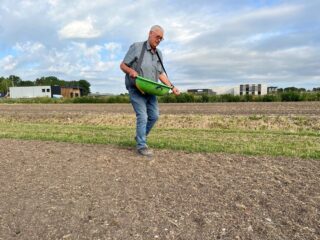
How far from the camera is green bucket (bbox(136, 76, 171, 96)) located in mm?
5508

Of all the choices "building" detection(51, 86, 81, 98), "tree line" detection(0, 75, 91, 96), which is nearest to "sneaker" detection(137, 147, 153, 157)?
"building" detection(51, 86, 81, 98)

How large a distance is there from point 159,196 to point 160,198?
57 mm

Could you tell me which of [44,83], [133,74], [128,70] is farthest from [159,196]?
[44,83]

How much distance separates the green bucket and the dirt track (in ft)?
3.43

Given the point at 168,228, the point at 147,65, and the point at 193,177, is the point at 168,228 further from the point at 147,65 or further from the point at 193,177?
the point at 147,65

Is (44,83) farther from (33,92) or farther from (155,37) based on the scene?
(155,37)

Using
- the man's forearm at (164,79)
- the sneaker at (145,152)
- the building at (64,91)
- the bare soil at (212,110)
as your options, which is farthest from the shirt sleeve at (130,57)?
the building at (64,91)

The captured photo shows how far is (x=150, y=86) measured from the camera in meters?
5.55

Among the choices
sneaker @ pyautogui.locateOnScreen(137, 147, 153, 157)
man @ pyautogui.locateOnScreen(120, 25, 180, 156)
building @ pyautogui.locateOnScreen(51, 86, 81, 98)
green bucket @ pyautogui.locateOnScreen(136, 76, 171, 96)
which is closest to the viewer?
green bucket @ pyautogui.locateOnScreen(136, 76, 171, 96)

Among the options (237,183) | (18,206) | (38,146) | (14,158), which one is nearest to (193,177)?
(237,183)

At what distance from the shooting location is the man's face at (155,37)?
18.4 feet

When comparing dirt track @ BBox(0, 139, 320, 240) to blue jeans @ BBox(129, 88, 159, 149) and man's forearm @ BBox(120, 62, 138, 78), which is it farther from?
man's forearm @ BBox(120, 62, 138, 78)

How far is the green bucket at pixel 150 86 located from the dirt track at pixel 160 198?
1.04 meters

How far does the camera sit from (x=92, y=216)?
346cm
